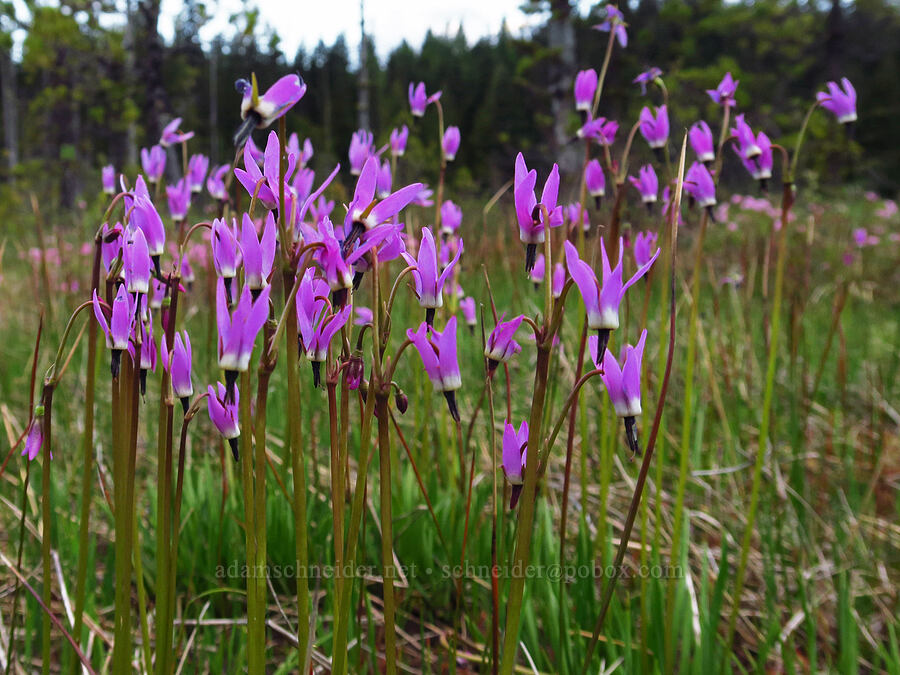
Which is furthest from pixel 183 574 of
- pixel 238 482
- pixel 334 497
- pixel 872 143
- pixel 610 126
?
pixel 872 143

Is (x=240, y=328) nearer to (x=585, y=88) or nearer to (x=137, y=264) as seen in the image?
(x=137, y=264)

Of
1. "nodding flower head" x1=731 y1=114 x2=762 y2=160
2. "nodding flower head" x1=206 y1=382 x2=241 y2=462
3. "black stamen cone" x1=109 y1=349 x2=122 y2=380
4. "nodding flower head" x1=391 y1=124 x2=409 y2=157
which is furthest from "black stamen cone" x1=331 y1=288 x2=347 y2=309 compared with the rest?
"nodding flower head" x1=391 y1=124 x2=409 y2=157

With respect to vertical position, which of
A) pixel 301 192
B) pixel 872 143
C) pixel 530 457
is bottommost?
pixel 530 457

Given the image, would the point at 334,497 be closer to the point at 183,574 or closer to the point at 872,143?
the point at 183,574

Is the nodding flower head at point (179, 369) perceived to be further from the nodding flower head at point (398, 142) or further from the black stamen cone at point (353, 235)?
the nodding flower head at point (398, 142)

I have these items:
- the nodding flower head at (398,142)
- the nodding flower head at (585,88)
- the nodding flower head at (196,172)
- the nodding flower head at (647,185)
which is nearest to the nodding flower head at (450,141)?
the nodding flower head at (398,142)

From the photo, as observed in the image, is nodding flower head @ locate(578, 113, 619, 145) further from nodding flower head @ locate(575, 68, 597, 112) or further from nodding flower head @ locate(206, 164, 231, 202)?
nodding flower head @ locate(206, 164, 231, 202)
